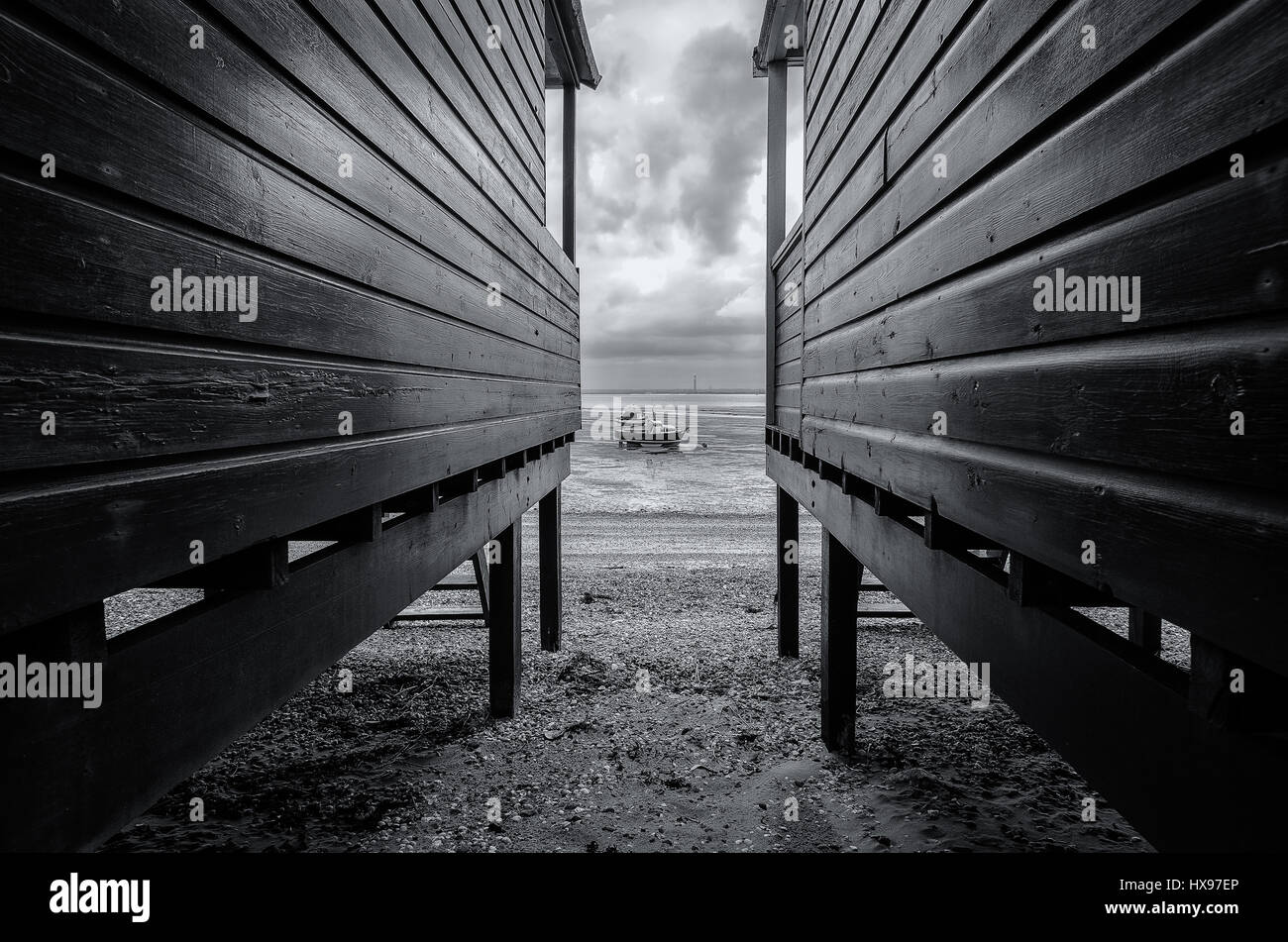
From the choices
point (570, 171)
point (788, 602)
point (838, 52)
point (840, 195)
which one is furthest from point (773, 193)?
point (788, 602)

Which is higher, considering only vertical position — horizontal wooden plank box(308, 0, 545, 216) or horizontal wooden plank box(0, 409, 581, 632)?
horizontal wooden plank box(308, 0, 545, 216)

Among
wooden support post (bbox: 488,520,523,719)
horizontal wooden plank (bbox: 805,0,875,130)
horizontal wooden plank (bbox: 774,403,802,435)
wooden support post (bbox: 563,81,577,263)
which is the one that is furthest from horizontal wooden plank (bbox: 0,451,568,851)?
wooden support post (bbox: 563,81,577,263)

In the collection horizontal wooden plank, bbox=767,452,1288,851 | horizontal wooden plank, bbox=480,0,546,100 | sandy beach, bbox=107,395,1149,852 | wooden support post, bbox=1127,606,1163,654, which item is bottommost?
sandy beach, bbox=107,395,1149,852

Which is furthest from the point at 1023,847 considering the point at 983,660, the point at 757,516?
the point at 757,516

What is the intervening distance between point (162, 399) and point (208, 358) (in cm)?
19

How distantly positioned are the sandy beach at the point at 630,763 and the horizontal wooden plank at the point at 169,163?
325cm

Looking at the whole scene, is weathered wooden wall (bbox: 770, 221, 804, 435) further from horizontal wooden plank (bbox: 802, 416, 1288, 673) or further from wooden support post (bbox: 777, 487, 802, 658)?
horizontal wooden plank (bbox: 802, 416, 1288, 673)

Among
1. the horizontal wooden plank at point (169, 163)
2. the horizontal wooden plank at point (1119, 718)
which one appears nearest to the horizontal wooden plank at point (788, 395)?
the horizontal wooden plank at point (1119, 718)

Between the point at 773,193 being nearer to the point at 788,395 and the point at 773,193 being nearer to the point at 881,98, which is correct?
the point at 788,395

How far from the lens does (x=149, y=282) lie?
1423mm

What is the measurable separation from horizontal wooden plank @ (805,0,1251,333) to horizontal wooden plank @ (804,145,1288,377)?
0.19 feet

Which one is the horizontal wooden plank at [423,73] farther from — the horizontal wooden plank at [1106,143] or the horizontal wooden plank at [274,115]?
the horizontal wooden plank at [1106,143]

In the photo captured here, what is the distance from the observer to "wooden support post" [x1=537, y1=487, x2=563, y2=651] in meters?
7.51

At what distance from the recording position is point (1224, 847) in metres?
1.23
